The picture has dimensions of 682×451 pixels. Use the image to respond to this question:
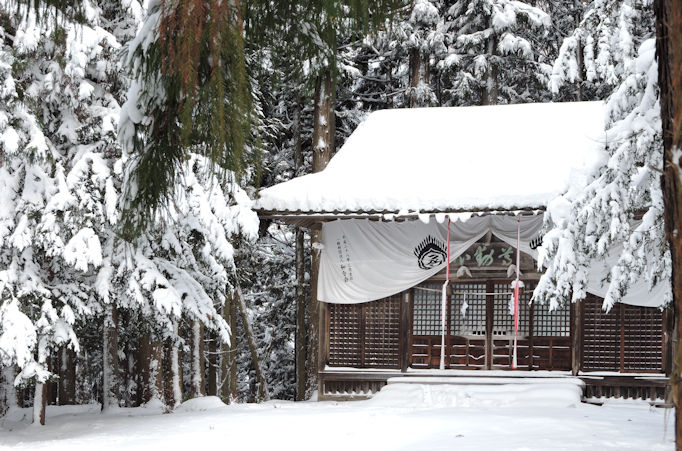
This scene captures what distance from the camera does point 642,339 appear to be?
1445cm

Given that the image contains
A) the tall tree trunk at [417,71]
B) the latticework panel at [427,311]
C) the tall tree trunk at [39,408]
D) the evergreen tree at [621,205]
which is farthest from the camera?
the tall tree trunk at [417,71]

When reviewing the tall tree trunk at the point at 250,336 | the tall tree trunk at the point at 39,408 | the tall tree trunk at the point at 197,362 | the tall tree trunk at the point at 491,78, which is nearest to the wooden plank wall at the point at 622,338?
the tall tree trunk at the point at 39,408

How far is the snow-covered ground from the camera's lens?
376 inches

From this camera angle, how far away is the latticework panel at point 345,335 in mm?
15805

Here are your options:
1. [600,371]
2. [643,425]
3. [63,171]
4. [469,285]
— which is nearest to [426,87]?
[469,285]

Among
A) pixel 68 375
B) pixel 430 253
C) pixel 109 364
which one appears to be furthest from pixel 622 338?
pixel 68 375

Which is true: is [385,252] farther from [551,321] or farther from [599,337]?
[599,337]

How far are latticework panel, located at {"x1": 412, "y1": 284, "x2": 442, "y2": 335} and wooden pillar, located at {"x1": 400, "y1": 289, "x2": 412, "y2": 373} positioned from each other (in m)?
0.20

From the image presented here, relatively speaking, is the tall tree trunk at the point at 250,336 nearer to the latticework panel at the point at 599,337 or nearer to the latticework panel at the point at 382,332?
the latticework panel at the point at 382,332

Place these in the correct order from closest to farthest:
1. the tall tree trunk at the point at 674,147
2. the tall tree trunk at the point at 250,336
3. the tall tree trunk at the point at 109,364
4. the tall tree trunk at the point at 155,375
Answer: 1. the tall tree trunk at the point at 674,147
2. the tall tree trunk at the point at 109,364
3. the tall tree trunk at the point at 155,375
4. the tall tree trunk at the point at 250,336

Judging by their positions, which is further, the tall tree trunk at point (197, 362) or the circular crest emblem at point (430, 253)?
the tall tree trunk at point (197, 362)

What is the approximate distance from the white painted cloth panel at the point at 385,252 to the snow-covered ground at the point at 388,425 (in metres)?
1.90

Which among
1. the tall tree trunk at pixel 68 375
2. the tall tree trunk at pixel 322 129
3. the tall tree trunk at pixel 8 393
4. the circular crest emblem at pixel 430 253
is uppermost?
the tall tree trunk at pixel 322 129

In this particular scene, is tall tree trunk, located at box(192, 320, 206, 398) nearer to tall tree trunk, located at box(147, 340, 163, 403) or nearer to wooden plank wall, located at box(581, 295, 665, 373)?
tall tree trunk, located at box(147, 340, 163, 403)
